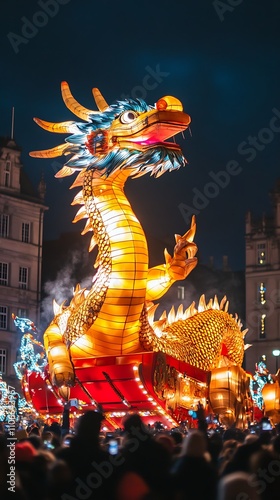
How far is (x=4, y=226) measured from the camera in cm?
5572

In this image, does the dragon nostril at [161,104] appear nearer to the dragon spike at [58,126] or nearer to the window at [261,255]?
the dragon spike at [58,126]

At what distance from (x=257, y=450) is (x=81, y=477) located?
5.59 ft

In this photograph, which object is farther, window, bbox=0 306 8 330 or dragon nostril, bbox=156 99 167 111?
window, bbox=0 306 8 330

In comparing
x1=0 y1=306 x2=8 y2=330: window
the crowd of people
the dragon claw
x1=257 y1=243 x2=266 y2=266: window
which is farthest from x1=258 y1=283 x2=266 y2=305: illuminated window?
the crowd of people

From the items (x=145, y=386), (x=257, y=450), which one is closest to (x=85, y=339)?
(x=145, y=386)

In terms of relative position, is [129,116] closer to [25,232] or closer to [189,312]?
[189,312]

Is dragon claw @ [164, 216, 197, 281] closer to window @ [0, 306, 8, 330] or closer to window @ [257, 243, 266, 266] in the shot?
window @ [0, 306, 8, 330]

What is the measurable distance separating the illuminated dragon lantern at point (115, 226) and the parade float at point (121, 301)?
0.02 metres

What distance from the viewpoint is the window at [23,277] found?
56.3 metres

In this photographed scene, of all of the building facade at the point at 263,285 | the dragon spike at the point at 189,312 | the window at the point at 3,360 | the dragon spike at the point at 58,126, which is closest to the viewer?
the dragon spike at the point at 58,126

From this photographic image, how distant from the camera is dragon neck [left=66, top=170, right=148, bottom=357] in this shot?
2194cm

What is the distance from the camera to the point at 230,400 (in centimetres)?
2336

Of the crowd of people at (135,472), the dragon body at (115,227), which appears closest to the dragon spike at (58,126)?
the dragon body at (115,227)

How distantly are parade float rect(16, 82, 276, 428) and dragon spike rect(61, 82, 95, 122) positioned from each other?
2 centimetres
